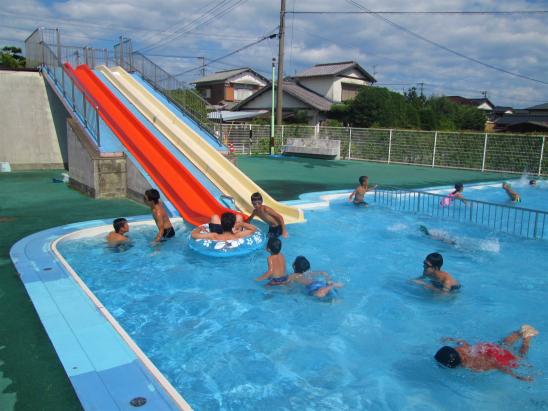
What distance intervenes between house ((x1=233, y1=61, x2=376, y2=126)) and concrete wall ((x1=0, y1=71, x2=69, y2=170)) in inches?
746

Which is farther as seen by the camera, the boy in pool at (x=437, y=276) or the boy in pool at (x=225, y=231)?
the boy in pool at (x=225, y=231)

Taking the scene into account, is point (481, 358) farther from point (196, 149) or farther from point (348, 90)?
point (348, 90)

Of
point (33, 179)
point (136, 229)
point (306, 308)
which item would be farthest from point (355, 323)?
point (33, 179)

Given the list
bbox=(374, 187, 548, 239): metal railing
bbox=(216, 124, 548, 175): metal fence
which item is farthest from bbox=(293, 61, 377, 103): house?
bbox=(374, 187, 548, 239): metal railing

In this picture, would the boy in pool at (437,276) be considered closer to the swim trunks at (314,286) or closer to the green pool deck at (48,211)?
the swim trunks at (314,286)

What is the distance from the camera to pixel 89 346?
3.84 m

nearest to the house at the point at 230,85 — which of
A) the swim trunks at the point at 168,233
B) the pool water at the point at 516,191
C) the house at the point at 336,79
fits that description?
the house at the point at 336,79

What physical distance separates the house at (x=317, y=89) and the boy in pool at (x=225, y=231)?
25283 mm

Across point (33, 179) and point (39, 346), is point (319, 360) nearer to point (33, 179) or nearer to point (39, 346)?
point (39, 346)

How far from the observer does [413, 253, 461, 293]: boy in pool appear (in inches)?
225

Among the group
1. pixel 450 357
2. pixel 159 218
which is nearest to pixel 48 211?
pixel 159 218

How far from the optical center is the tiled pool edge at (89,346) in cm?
315

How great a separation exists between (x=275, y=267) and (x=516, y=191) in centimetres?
1141

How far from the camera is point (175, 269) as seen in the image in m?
6.77
